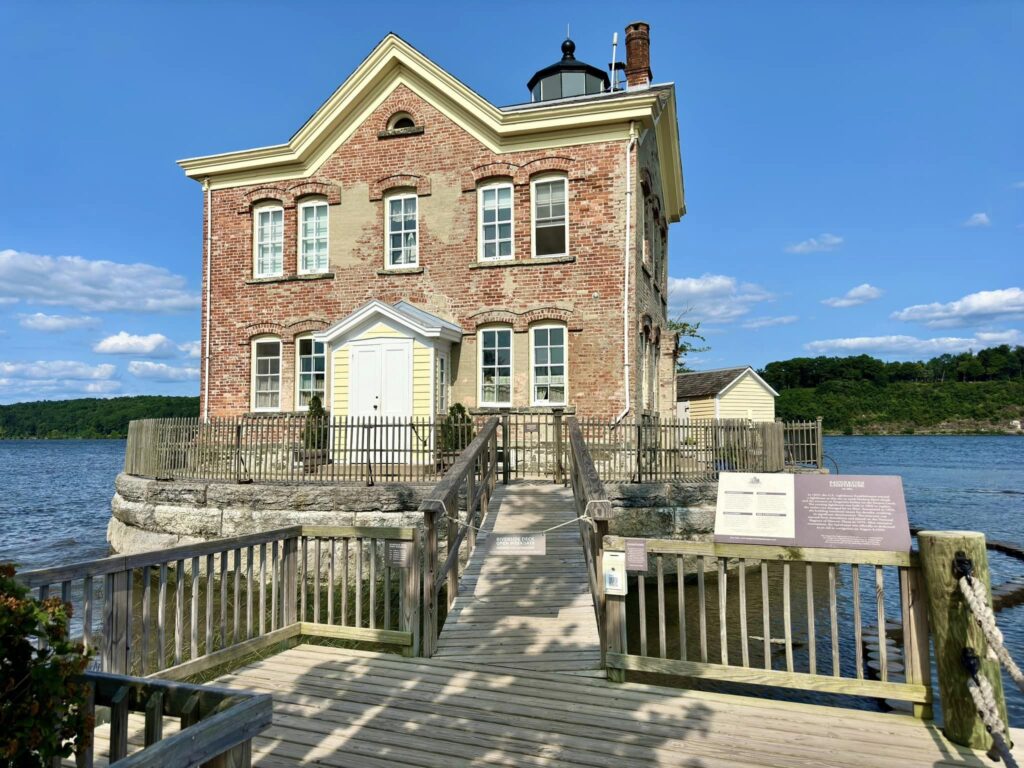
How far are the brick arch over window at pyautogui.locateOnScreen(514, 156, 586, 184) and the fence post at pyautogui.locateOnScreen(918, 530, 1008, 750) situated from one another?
1300 centimetres

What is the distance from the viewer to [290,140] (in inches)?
695

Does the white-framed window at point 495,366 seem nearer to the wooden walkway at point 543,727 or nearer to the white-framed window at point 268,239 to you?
the white-framed window at point 268,239

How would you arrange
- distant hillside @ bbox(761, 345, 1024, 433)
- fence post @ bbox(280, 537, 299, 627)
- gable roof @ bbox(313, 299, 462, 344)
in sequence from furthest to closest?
distant hillside @ bbox(761, 345, 1024, 433) < gable roof @ bbox(313, 299, 462, 344) < fence post @ bbox(280, 537, 299, 627)

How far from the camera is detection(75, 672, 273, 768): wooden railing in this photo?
7.16 ft

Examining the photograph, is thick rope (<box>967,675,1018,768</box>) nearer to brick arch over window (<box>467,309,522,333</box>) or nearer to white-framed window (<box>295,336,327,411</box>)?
brick arch over window (<box>467,309,522,333</box>)

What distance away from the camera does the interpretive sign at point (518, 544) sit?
613 cm

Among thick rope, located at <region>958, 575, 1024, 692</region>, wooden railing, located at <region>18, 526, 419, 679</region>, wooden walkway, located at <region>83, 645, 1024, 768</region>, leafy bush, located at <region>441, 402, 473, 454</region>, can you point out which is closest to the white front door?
leafy bush, located at <region>441, 402, 473, 454</region>

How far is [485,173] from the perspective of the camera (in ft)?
53.8

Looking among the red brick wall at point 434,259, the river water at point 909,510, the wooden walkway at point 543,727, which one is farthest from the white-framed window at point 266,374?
the wooden walkway at point 543,727

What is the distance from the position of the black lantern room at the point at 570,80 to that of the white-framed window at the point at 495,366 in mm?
14935

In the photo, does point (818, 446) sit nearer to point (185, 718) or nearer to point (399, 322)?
point (399, 322)

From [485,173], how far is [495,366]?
196 inches

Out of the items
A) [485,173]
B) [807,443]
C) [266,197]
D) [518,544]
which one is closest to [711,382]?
[807,443]

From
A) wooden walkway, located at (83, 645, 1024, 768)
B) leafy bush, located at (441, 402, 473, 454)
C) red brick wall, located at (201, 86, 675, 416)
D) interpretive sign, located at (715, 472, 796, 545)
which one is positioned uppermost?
red brick wall, located at (201, 86, 675, 416)
